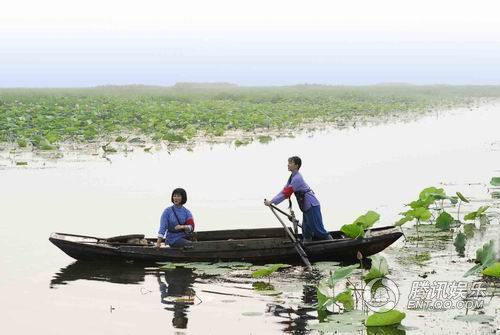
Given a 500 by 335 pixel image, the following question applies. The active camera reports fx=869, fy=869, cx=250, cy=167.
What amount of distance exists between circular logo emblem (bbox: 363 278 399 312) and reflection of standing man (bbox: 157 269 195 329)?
64.8 inches

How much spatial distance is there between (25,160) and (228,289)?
13.7 meters

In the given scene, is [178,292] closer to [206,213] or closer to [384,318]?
[384,318]

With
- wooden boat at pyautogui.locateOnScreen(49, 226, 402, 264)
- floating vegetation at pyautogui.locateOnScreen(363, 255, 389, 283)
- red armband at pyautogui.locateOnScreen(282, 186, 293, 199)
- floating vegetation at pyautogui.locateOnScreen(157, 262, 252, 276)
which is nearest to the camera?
floating vegetation at pyautogui.locateOnScreen(363, 255, 389, 283)

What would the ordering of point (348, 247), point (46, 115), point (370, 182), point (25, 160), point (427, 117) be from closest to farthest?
point (348, 247)
point (370, 182)
point (25, 160)
point (46, 115)
point (427, 117)

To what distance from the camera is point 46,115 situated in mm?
32156

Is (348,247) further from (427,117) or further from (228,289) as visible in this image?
(427,117)

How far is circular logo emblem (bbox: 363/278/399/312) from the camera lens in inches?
308

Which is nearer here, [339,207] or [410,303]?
[410,303]

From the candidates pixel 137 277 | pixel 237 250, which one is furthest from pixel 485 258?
pixel 137 277

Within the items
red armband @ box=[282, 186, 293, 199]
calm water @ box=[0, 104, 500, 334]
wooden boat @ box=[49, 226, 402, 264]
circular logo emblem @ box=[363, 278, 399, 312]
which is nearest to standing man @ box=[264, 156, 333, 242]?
red armband @ box=[282, 186, 293, 199]

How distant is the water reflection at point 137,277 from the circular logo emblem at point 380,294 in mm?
1662

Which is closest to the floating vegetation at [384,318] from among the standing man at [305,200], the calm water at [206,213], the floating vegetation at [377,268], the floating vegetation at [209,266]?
the calm water at [206,213]

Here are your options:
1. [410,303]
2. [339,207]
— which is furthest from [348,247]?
[339,207]

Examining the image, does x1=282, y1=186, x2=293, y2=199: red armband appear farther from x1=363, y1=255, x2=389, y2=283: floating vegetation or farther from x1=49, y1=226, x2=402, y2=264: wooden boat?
x1=363, y1=255, x2=389, y2=283: floating vegetation
